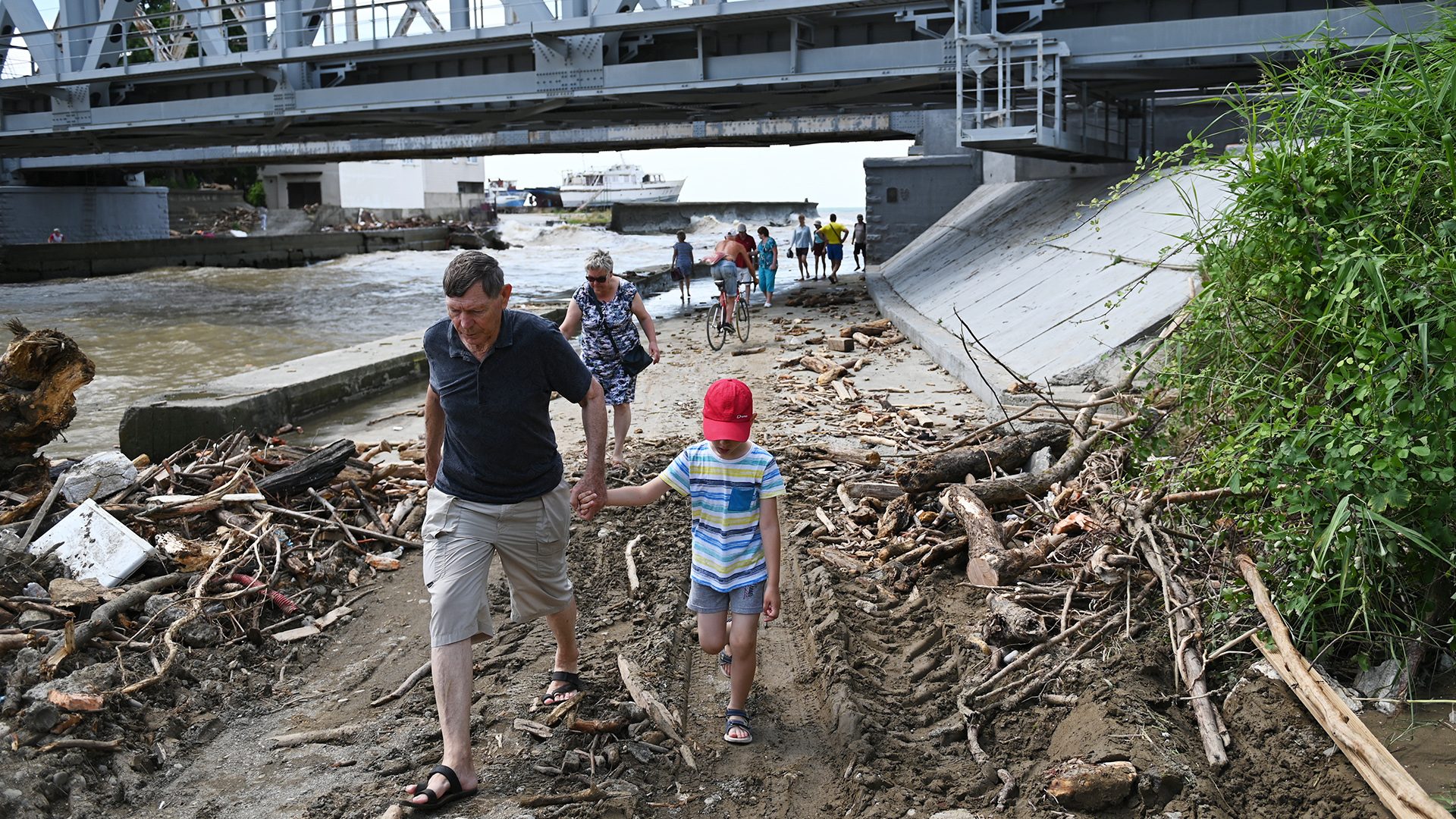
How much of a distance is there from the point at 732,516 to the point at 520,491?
90 centimetres

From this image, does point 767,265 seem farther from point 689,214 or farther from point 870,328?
point 689,214

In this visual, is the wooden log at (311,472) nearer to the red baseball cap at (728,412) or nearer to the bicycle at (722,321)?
the red baseball cap at (728,412)

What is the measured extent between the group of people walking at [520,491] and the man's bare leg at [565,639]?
304mm

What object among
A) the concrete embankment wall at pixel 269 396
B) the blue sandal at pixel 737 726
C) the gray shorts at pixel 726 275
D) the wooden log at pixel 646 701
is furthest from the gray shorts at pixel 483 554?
the gray shorts at pixel 726 275

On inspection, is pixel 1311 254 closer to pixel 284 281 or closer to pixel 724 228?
pixel 284 281

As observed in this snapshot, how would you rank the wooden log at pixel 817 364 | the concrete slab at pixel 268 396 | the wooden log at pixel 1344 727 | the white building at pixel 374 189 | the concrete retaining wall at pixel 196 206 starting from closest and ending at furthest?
the wooden log at pixel 1344 727 → the concrete slab at pixel 268 396 → the wooden log at pixel 817 364 → the concrete retaining wall at pixel 196 206 → the white building at pixel 374 189

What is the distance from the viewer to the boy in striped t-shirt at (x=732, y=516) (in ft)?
13.4

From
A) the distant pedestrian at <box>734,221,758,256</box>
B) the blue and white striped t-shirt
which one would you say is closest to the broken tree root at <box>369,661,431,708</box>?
the blue and white striped t-shirt

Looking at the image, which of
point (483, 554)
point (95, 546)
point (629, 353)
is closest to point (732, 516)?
point (483, 554)

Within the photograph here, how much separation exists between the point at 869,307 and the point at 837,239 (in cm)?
764

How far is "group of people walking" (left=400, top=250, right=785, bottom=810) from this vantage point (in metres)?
3.96

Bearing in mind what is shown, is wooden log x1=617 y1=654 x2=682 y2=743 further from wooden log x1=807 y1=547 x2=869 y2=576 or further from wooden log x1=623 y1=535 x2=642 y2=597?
wooden log x1=807 y1=547 x2=869 y2=576

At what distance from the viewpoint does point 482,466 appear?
4.13 m

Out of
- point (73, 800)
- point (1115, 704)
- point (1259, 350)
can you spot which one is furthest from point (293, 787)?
point (1259, 350)
